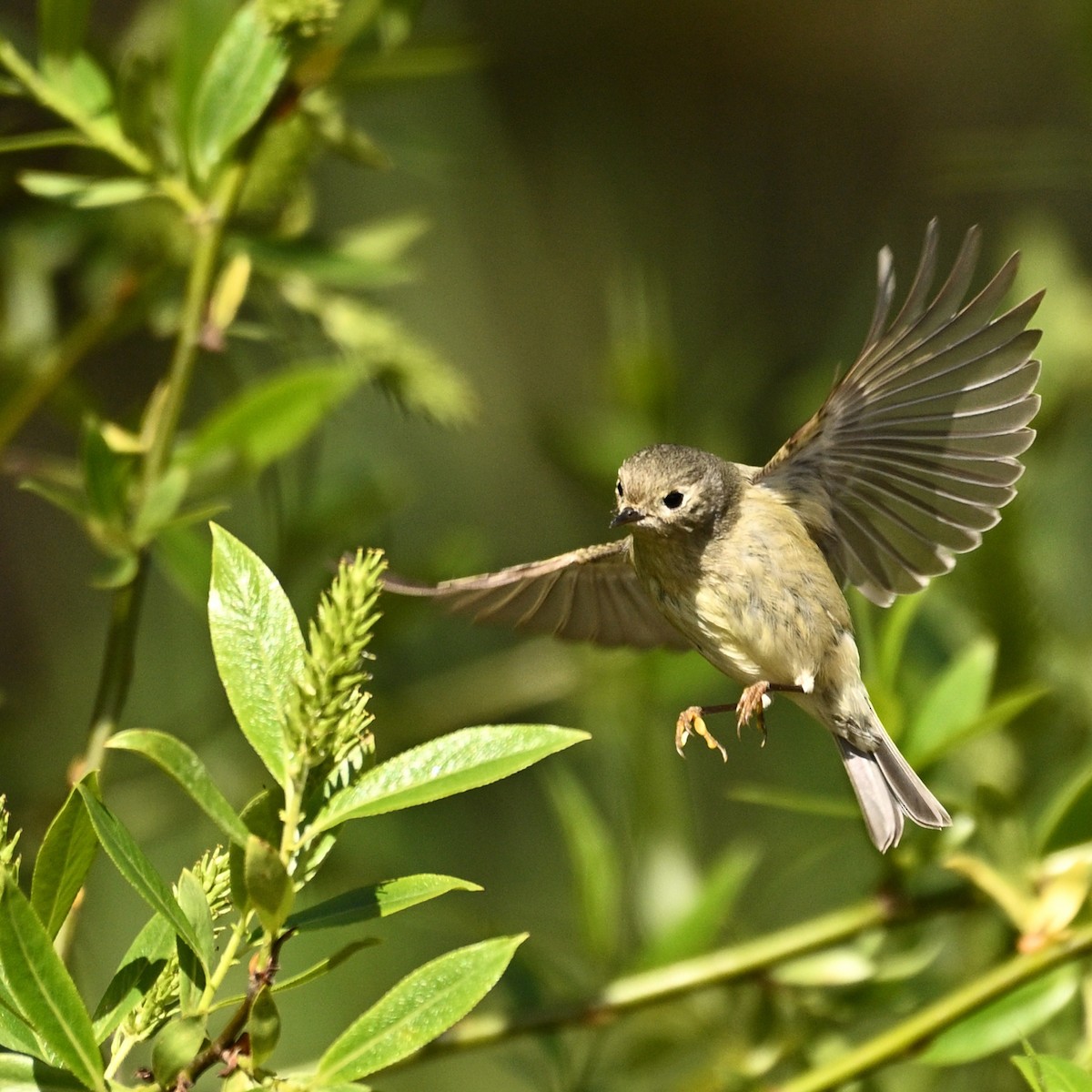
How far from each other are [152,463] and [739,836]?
182cm

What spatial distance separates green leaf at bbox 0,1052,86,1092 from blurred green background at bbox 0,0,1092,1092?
25.1 inches

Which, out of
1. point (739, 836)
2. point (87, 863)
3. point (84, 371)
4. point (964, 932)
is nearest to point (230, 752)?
point (964, 932)

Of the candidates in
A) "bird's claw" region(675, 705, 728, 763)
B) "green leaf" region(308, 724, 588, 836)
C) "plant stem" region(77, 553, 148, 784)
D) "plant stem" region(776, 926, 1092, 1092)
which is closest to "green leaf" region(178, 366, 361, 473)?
"plant stem" region(77, 553, 148, 784)

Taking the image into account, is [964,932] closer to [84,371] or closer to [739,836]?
[739,836]

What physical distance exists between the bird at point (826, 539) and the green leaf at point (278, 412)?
188 mm

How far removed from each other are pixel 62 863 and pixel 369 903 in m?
0.17

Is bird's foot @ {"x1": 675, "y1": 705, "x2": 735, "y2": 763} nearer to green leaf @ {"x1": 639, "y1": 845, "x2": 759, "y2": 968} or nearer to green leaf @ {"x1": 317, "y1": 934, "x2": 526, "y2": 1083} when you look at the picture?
green leaf @ {"x1": 639, "y1": 845, "x2": 759, "y2": 968}

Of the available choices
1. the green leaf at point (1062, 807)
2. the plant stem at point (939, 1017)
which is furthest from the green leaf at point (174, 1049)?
the green leaf at point (1062, 807)

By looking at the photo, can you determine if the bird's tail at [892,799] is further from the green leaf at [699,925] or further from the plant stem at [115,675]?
the plant stem at [115,675]

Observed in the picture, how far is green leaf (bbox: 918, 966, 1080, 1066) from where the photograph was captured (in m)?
1.20

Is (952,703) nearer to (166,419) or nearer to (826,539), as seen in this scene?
(826,539)

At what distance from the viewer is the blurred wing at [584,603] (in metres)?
1.64

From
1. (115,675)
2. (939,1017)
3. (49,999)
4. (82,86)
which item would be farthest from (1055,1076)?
(82,86)

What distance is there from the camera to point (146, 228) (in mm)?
1545
